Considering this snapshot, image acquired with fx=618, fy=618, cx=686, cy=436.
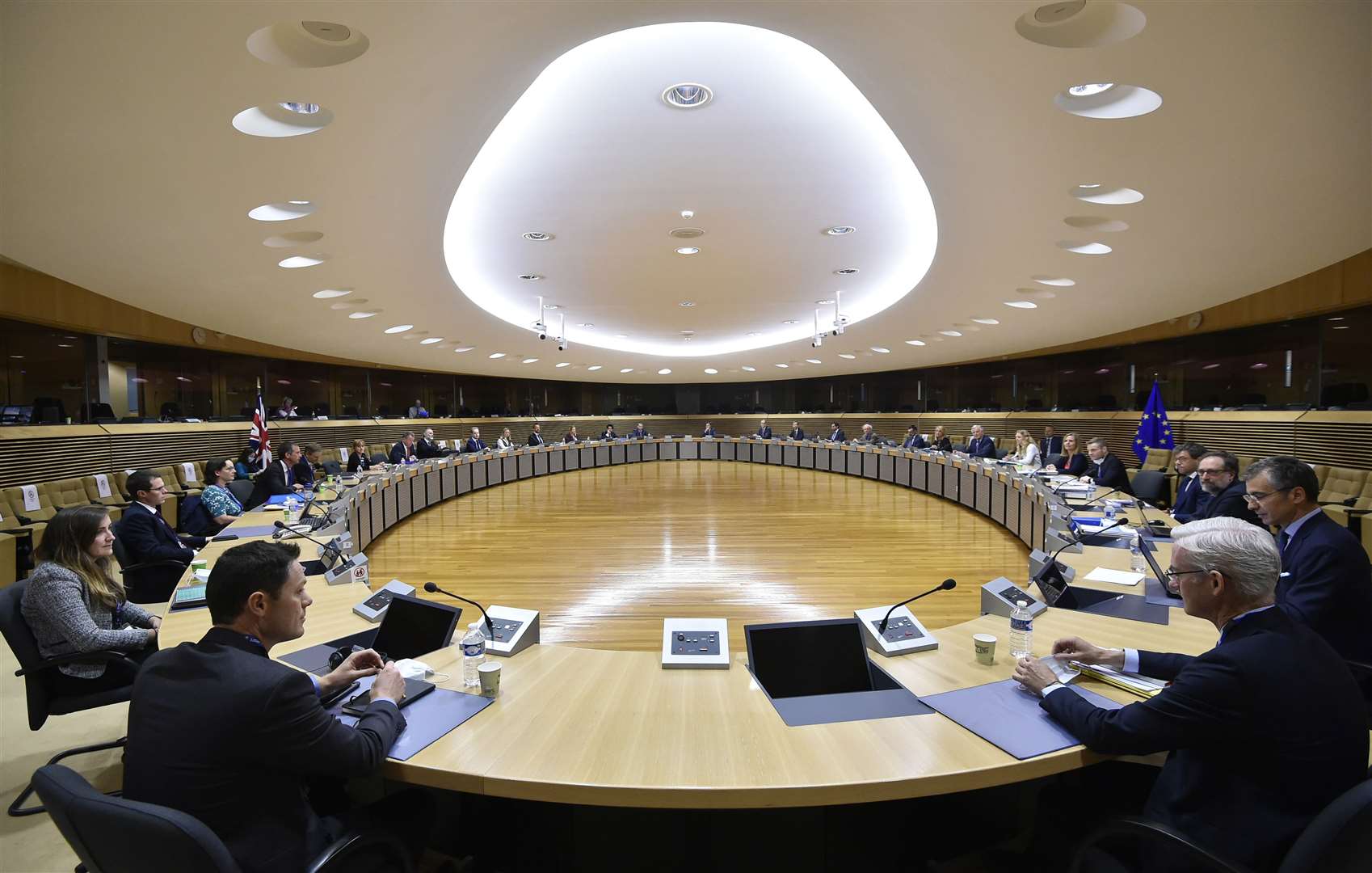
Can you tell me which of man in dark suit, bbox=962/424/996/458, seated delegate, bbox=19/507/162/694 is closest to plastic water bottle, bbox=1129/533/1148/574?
seated delegate, bbox=19/507/162/694

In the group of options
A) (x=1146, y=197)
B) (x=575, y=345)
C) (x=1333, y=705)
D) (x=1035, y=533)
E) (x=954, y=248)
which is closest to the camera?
(x=1333, y=705)

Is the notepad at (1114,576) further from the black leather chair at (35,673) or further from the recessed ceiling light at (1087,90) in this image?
the black leather chair at (35,673)

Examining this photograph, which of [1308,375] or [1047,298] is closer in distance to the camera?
[1047,298]

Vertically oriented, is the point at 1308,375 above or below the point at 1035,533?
above

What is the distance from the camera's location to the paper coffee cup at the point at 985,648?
209 cm

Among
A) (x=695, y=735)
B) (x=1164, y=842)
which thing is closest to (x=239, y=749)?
Result: (x=695, y=735)

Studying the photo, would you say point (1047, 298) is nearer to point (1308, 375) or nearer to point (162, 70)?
point (1308, 375)

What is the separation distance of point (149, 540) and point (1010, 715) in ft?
15.9

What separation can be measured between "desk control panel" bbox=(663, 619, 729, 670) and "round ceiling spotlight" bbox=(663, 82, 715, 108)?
106 inches

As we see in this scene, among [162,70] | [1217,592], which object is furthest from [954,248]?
[162,70]

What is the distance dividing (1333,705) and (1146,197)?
3.36 m

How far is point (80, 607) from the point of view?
2.43 metres

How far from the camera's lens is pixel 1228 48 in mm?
2168

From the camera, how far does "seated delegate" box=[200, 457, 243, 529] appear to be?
540 cm
